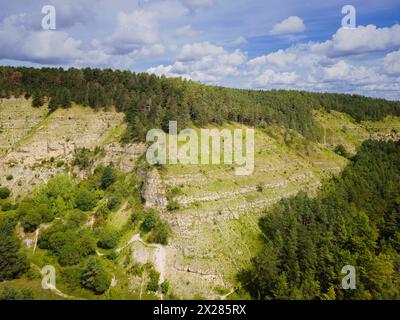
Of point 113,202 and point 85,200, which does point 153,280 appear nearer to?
point 113,202

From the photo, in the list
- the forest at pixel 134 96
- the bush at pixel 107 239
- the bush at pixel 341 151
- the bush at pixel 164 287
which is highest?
the forest at pixel 134 96

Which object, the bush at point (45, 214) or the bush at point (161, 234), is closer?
the bush at point (161, 234)

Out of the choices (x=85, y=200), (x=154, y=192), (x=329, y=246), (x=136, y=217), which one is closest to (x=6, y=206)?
(x=85, y=200)

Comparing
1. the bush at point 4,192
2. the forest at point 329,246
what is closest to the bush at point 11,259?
the bush at point 4,192

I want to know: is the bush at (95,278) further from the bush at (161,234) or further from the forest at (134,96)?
the forest at (134,96)

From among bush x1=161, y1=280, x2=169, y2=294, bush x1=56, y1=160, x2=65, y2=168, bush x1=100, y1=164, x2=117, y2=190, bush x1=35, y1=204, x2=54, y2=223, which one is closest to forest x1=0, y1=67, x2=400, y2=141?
bush x1=100, y1=164, x2=117, y2=190

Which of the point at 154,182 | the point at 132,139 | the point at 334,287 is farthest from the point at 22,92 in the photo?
the point at 334,287
